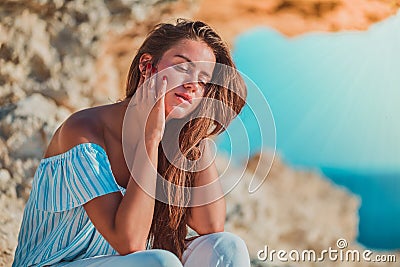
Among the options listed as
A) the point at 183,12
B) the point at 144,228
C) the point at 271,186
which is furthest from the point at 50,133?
the point at 144,228

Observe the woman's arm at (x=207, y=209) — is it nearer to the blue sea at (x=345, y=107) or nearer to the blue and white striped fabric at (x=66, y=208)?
the blue and white striped fabric at (x=66, y=208)

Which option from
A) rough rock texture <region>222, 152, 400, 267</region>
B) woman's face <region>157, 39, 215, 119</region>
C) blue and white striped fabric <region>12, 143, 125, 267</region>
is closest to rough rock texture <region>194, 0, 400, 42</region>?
rough rock texture <region>222, 152, 400, 267</region>

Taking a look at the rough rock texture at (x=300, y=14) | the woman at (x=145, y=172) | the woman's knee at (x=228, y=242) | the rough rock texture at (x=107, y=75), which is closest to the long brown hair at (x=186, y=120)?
the woman at (x=145, y=172)

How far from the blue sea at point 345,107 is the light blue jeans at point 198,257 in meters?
1.16

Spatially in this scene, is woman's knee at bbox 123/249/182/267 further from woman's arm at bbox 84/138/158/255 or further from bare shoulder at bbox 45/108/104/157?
bare shoulder at bbox 45/108/104/157

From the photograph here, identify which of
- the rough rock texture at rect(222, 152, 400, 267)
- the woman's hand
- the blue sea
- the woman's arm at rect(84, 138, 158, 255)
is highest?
the woman's hand

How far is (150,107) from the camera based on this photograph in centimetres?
144

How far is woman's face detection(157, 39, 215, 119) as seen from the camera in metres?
1.45

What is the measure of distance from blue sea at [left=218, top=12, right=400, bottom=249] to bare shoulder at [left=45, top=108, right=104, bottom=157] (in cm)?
125

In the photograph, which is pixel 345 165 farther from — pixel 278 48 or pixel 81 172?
pixel 81 172

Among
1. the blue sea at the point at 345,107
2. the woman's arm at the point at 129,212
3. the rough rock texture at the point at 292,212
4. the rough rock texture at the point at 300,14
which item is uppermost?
the rough rock texture at the point at 300,14

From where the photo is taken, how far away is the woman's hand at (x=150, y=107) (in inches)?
55.5

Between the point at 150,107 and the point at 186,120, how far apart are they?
170mm

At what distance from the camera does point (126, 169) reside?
156 centimetres
